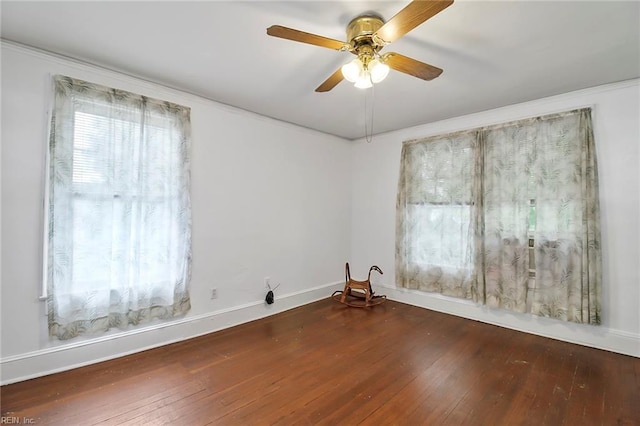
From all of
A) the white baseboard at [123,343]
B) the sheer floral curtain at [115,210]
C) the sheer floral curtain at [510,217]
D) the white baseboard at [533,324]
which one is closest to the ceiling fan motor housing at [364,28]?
the sheer floral curtain at [115,210]

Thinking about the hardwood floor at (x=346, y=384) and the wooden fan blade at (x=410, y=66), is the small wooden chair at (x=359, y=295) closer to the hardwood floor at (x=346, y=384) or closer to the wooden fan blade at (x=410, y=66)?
the hardwood floor at (x=346, y=384)

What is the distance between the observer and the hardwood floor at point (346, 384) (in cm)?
178

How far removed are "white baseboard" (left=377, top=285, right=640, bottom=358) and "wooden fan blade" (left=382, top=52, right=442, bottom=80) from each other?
284cm

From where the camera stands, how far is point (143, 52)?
86.1 inches

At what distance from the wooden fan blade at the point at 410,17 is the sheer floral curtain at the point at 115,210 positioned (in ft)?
7.19

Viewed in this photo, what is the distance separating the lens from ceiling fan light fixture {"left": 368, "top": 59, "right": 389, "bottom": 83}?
1763 mm

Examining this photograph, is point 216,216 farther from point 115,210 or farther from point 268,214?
point 115,210

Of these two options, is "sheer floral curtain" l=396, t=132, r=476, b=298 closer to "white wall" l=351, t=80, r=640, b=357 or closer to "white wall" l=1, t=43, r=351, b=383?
"white wall" l=351, t=80, r=640, b=357

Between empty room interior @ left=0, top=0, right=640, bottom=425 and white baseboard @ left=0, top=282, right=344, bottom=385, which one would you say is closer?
empty room interior @ left=0, top=0, right=640, bottom=425

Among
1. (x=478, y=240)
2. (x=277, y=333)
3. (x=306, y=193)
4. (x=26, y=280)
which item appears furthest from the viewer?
(x=306, y=193)

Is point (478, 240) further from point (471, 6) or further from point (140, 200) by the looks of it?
point (140, 200)

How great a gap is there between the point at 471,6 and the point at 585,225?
243 cm

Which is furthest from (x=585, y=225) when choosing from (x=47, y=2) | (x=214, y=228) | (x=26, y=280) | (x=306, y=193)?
(x=26, y=280)

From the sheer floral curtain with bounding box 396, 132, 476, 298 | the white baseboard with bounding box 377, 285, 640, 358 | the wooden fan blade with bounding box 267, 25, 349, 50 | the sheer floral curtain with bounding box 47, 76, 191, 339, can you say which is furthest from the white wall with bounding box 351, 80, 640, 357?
the sheer floral curtain with bounding box 47, 76, 191, 339
